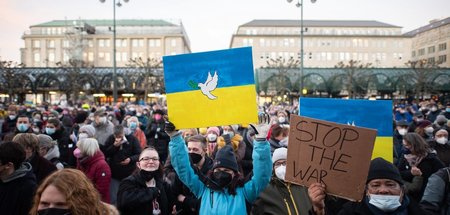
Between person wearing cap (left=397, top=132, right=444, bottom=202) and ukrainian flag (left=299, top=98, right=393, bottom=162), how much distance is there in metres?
1.04

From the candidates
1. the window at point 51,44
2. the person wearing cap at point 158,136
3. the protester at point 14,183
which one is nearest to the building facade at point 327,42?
the window at point 51,44

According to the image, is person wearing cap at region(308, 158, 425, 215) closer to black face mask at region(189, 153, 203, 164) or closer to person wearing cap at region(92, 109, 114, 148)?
black face mask at region(189, 153, 203, 164)

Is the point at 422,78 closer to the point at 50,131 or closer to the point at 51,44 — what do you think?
the point at 50,131

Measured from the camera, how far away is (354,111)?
434cm

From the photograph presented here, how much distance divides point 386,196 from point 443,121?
8.71m

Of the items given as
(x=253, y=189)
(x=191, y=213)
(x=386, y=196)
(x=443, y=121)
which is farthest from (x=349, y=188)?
(x=443, y=121)

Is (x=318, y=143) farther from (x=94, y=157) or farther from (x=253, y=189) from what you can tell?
(x=94, y=157)

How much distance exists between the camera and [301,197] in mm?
3561

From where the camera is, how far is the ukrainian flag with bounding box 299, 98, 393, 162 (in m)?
4.34

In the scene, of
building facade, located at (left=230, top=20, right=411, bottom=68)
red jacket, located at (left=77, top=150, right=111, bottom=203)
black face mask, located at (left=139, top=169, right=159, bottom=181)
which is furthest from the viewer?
building facade, located at (left=230, top=20, right=411, bottom=68)

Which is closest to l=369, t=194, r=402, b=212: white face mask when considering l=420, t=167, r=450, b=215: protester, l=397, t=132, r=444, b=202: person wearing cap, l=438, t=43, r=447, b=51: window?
l=420, t=167, r=450, b=215: protester

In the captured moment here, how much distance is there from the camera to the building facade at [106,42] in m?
101

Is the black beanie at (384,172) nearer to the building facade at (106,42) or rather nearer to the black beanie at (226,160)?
the black beanie at (226,160)

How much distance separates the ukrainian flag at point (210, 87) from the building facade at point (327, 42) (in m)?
99.8
